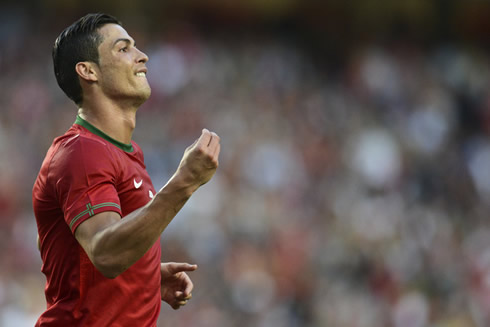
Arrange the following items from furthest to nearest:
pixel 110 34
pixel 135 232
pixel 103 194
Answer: pixel 110 34
pixel 103 194
pixel 135 232

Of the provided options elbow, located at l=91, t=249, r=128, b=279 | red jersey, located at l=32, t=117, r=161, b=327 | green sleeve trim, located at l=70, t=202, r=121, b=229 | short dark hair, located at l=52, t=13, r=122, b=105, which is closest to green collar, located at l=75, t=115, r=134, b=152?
red jersey, located at l=32, t=117, r=161, b=327

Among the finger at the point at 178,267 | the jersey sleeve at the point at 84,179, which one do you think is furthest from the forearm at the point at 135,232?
the finger at the point at 178,267

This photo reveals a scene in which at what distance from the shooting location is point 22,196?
8914mm

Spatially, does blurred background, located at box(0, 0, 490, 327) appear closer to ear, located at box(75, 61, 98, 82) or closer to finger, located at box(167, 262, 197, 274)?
finger, located at box(167, 262, 197, 274)

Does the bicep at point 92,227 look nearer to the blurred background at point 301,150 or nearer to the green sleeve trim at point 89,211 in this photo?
the green sleeve trim at point 89,211

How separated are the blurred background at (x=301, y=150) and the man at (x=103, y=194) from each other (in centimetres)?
524

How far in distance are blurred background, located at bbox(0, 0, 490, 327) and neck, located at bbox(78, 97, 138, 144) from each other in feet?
17.2

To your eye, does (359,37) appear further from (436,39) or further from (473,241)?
(473,241)

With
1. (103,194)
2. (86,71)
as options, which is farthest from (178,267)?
(86,71)

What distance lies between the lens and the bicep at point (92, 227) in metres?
2.43

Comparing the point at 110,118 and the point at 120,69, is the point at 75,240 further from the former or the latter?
the point at 120,69

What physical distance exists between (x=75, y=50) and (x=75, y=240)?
0.74 meters

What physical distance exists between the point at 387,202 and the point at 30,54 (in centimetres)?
567

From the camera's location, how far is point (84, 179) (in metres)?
2.52
